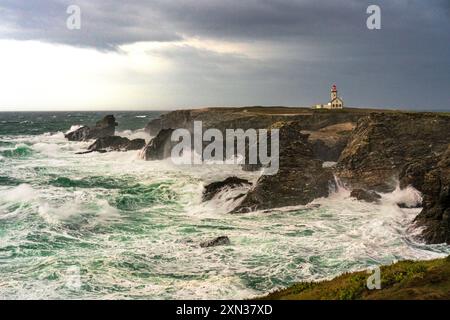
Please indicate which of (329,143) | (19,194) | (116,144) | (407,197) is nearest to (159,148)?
(116,144)

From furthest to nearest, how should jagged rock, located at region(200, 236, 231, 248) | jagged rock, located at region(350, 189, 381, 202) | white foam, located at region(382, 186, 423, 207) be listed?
jagged rock, located at region(350, 189, 381, 202)
white foam, located at region(382, 186, 423, 207)
jagged rock, located at region(200, 236, 231, 248)

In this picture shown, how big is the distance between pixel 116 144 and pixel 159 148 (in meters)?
14.2

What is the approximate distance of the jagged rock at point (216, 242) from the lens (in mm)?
26992

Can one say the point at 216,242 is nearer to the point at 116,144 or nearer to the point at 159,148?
the point at 159,148

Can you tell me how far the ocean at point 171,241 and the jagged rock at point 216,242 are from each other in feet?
1.46

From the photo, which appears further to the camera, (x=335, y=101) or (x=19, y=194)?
(x=335, y=101)

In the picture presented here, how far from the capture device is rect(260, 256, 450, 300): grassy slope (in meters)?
12.8

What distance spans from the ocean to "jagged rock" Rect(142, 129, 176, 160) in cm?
2141

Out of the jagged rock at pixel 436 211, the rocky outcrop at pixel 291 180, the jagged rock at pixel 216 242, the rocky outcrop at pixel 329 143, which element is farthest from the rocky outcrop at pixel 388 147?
the jagged rock at pixel 216 242

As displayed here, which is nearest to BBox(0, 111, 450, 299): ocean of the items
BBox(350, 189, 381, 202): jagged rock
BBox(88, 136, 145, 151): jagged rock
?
BBox(350, 189, 381, 202): jagged rock

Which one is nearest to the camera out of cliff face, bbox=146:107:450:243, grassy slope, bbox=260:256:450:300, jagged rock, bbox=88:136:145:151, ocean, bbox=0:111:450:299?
grassy slope, bbox=260:256:450:300

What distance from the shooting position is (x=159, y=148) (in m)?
70.9

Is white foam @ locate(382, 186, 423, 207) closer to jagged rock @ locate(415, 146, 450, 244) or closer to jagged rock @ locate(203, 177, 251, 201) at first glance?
jagged rock @ locate(415, 146, 450, 244)

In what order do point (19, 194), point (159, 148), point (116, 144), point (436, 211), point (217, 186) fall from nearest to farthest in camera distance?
point (436, 211) < point (19, 194) < point (217, 186) < point (159, 148) < point (116, 144)
